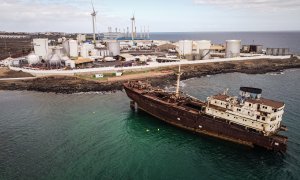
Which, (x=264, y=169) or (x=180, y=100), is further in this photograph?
(x=180, y=100)

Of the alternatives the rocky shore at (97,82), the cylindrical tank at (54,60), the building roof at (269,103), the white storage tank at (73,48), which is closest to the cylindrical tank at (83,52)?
the white storage tank at (73,48)

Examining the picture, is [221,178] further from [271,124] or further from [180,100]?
[180,100]

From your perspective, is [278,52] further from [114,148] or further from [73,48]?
[114,148]

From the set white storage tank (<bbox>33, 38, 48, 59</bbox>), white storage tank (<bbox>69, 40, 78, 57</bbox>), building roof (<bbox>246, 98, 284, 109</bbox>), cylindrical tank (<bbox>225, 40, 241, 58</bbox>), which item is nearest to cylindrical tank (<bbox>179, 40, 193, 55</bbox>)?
cylindrical tank (<bbox>225, 40, 241, 58</bbox>)

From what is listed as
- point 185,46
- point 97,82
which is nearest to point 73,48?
point 97,82

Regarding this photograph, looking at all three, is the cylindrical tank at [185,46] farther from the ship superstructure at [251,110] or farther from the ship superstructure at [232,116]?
the ship superstructure at [251,110]

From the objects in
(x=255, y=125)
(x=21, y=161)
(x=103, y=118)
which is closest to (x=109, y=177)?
(x=21, y=161)

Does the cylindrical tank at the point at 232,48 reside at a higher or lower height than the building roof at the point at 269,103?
higher
